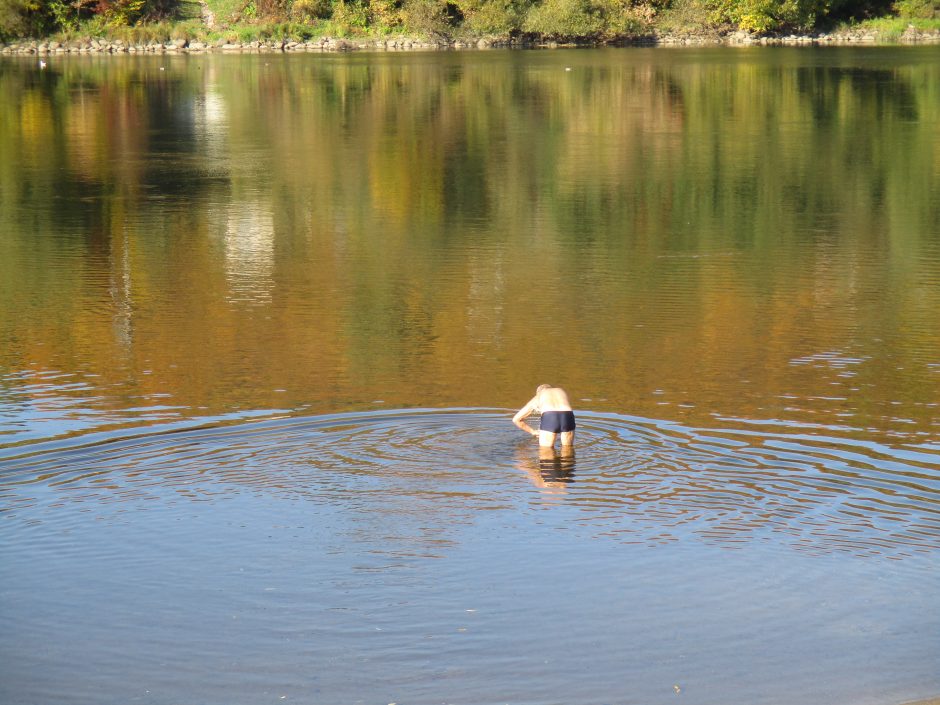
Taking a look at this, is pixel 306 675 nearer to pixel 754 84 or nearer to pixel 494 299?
pixel 494 299

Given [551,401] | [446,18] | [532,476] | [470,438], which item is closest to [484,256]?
[470,438]

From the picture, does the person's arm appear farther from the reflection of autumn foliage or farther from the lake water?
the reflection of autumn foliage

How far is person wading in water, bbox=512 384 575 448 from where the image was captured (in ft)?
31.6

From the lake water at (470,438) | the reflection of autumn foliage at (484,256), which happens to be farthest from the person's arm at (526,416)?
the reflection of autumn foliage at (484,256)

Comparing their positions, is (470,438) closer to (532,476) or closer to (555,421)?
(555,421)

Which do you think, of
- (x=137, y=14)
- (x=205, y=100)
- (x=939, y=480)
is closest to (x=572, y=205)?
(x=939, y=480)

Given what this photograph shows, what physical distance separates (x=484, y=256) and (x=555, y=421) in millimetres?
8710

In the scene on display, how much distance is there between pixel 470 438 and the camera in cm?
1002

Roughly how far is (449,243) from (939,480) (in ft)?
35.9

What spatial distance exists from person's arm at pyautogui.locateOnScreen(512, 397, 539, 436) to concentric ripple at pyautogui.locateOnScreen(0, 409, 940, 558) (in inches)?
3.7

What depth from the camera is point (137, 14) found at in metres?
93.2

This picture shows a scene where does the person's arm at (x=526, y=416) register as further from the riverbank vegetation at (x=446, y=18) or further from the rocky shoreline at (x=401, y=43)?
the riverbank vegetation at (x=446, y=18)

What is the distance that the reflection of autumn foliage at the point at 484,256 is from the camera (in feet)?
40.3

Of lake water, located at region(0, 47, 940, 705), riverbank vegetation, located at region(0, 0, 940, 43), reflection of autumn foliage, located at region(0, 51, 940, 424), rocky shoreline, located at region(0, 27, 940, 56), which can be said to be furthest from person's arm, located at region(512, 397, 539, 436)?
riverbank vegetation, located at region(0, 0, 940, 43)
